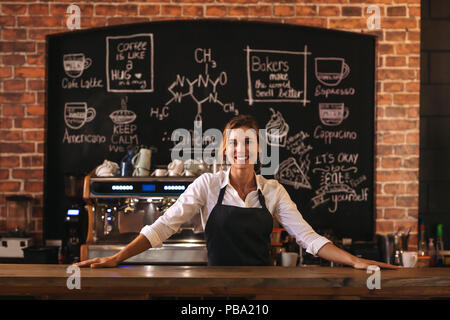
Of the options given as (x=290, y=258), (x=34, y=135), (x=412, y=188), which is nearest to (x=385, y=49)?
(x=412, y=188)

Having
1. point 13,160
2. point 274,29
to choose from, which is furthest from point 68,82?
point 274,29

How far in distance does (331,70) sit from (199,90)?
1.15 metres

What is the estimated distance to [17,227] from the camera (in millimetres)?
3549

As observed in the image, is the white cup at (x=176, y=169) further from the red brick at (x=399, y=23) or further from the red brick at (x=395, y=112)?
the red brick at (x=399, y=23)

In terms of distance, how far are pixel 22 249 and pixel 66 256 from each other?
1.10 ft

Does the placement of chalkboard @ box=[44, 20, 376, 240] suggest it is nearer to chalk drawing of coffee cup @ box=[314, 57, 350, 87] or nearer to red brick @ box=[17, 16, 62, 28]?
chalk drawing of coffee cup @ box=[314, 57, 350, 87]

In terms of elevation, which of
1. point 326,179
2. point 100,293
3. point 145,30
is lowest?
point 100,293

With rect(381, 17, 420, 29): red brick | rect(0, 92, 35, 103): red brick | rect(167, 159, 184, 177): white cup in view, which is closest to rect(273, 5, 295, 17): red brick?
rect(381, 17, 420, 29): red brick

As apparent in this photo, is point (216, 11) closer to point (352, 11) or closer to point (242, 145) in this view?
point (352, 11)

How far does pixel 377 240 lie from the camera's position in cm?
363

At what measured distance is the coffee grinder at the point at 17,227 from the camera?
3396mm

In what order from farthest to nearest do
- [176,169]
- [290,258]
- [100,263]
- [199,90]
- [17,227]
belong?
1. [199,90]
2. [17,227]
3. [176,169]
4. [290,258]
5. [100,263]

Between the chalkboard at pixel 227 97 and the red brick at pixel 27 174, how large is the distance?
0.10 metres

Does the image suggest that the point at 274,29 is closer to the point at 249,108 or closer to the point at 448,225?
the point at 249,108
